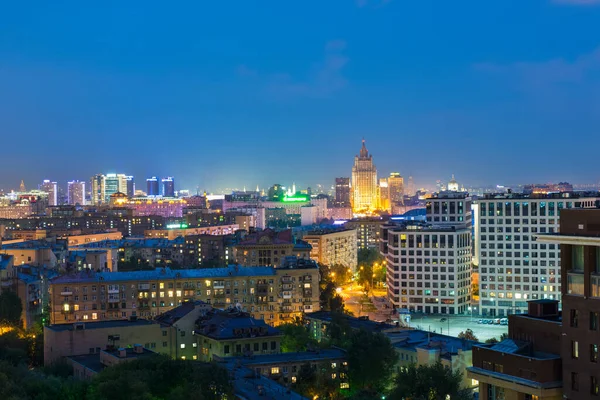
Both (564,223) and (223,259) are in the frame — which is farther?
(223,259)

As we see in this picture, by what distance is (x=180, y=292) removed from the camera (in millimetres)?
37125

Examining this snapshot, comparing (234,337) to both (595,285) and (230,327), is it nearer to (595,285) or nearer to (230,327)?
(230,327)

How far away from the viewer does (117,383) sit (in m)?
20.0

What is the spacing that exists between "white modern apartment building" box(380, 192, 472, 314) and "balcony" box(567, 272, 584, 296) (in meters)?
31.8

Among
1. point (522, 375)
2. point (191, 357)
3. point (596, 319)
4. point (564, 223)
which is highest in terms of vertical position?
point (564, 223)

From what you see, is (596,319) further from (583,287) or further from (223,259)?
(223,259)

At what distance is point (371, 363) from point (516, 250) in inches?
825

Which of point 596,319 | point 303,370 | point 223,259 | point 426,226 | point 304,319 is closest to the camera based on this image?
point 596,319

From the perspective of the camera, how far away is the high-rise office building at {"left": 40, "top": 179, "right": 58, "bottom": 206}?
17559 centimetres

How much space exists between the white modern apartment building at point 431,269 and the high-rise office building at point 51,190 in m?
138

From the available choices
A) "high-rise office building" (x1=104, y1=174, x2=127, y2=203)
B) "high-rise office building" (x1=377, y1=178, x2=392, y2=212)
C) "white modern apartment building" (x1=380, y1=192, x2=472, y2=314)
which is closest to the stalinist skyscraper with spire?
"high-rise office building" (x1=377, y1=178, x2=392, y2=212)

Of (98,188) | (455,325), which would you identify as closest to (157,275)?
(455,325)

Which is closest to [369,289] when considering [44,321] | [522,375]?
[44,321]

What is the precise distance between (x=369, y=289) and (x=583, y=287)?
4138 centimetres
